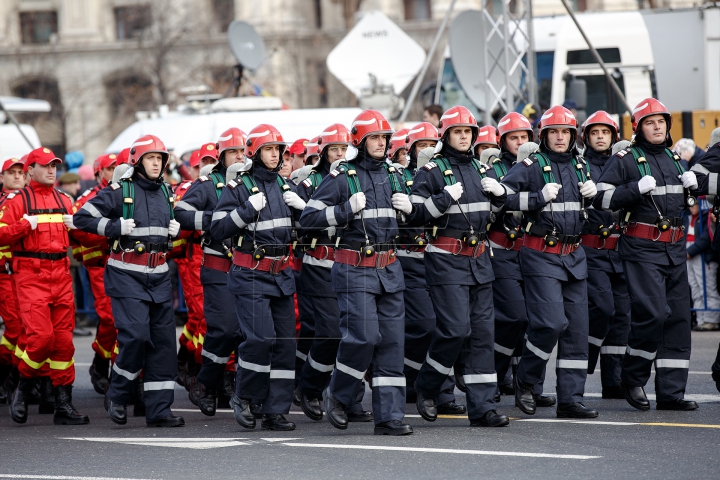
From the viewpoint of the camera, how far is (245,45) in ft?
69.3

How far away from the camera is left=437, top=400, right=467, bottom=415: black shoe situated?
10.1 metres

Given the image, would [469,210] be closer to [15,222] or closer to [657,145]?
[657,145]

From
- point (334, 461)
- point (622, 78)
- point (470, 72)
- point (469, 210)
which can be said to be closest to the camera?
A: point (334, 461)

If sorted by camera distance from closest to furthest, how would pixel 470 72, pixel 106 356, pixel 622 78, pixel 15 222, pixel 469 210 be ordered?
pixel 469 210 → pixel 15 222 → pixel 106 356 → pixel 470 72 → pixel 622 78

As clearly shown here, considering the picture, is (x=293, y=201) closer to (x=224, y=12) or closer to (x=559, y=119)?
(x=559, y=119)

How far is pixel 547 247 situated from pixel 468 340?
0.92 meters

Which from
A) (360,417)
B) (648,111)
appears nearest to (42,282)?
(360,417)

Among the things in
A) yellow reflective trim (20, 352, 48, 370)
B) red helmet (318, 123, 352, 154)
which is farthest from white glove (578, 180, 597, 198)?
yellow reflective trim (20, 352, 48, 370)

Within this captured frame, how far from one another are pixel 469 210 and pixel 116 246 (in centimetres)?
265

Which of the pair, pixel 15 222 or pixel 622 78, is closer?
pixel 15 222

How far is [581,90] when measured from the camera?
675 inches

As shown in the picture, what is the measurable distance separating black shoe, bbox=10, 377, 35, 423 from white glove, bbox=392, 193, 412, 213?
345 centimetres

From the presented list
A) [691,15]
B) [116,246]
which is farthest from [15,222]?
[691,15]

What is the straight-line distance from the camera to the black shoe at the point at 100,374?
11930 mm
